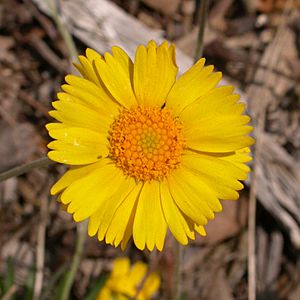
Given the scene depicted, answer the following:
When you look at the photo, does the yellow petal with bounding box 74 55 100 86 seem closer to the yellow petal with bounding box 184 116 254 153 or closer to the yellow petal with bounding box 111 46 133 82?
the yellow petal with bounding box 111 46 133 82

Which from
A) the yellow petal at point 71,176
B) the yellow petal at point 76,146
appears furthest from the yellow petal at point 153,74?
the yellow petal at point 71,176

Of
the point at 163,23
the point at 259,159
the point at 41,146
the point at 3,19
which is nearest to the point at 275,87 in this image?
the point at 259,159

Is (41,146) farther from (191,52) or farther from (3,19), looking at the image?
(191,52)

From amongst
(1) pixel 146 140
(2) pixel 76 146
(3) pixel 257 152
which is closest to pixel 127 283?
(3) pixel 257 152

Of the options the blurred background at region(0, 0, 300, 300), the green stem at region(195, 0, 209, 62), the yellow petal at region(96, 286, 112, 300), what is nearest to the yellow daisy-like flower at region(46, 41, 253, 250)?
the green stem at region(195, 0, 209, 62)

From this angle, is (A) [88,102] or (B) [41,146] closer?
(A) [88,102]

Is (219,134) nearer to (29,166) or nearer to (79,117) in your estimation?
(79,117)
